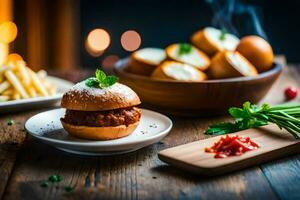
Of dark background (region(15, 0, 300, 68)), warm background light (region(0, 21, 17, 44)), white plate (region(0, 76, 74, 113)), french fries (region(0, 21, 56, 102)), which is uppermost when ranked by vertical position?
french fries (region(0, 21, 56, 102))

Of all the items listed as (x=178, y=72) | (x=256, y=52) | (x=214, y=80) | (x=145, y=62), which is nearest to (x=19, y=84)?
(x=145, y=62)

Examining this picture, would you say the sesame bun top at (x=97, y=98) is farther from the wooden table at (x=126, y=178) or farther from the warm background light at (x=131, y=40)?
the warm background light at (x=131, y=40)

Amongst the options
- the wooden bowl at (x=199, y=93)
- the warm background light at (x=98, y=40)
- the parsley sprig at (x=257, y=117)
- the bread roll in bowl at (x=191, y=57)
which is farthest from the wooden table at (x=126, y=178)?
the warm background light at (x=98, y=40)

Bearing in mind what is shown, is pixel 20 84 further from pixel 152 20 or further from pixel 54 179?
pixel 152 20

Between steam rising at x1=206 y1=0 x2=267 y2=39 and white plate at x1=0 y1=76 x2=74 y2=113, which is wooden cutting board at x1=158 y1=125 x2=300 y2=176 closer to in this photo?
white plate at x1=0 y1=76 x2=74 y2=113

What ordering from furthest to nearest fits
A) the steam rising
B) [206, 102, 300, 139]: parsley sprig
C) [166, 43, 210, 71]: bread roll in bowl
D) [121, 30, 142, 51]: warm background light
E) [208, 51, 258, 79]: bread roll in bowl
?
[121, 30, 142, 51]: warm background light → the steam rising → [166, 43, 210, 71]: bread roll in bowl → [208, 51, 258, 79]: bread roll in bowl → [206, 102, 300, 139]: parsley sprig

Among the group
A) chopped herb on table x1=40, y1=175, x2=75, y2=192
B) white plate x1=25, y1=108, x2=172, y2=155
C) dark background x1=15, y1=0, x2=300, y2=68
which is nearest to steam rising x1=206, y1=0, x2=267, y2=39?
dark background x1=15, y1=0, x2=300, y2=68
